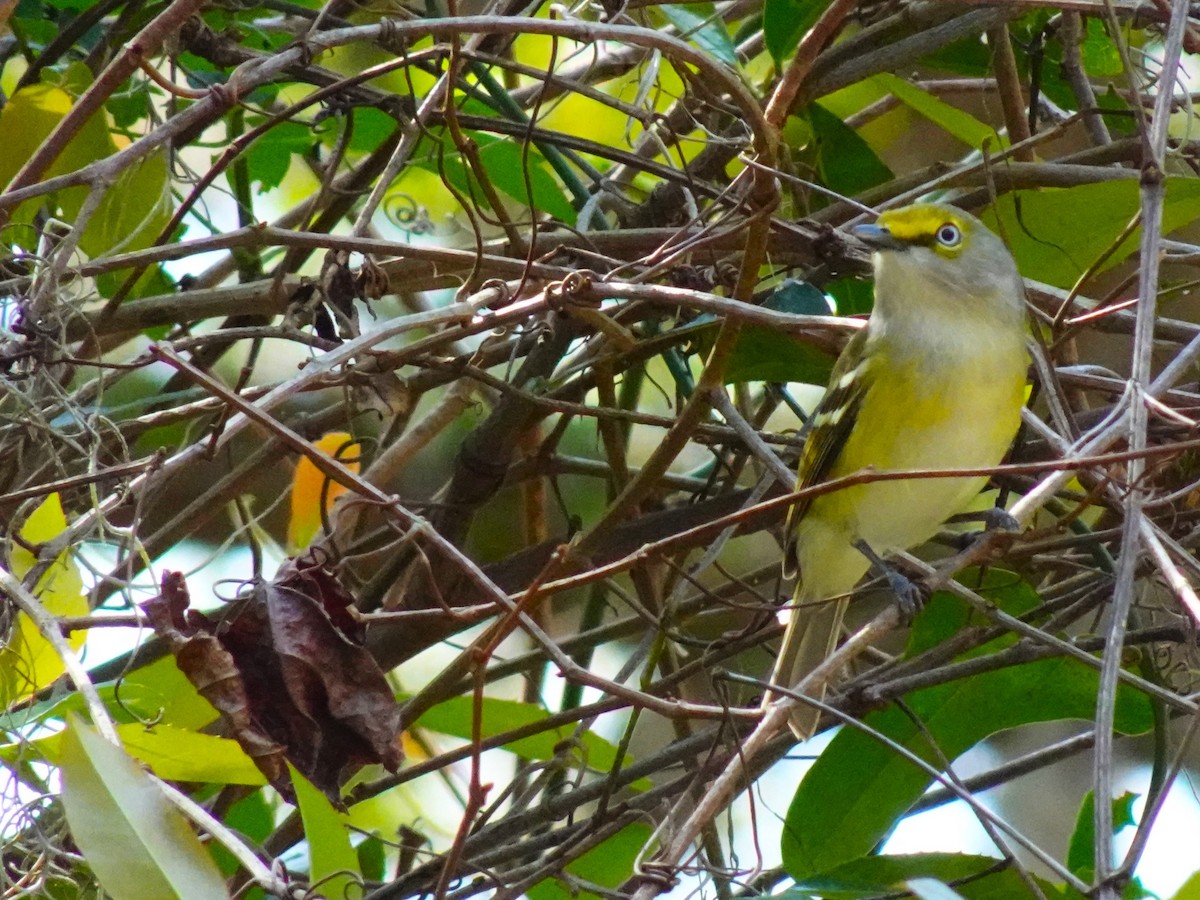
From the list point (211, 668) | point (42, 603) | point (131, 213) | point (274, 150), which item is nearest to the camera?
point (211, 668)

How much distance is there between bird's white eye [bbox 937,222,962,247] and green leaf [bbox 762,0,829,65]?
0.50 metres

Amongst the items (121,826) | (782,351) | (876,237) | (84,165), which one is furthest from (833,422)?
(121,826)

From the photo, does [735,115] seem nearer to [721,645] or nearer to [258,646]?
[721,645]

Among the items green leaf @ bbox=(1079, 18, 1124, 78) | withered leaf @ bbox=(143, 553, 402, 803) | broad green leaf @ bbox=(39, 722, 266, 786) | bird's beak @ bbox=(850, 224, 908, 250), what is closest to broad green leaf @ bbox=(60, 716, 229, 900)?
withered leaf @ bbox=(143, 553, 402, 803)

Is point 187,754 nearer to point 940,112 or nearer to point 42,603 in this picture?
point 42,603

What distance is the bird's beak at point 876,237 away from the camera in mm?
2660

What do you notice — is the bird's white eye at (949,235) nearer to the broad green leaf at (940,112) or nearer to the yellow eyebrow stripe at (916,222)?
the yellow eyebrow stripe at (916,222)

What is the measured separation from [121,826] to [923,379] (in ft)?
6.24

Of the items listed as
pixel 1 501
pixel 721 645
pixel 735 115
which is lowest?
pixel 721 645

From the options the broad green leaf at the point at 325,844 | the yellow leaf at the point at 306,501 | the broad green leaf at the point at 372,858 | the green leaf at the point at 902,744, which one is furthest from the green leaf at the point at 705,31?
the broad green leaf at the point at 372,858

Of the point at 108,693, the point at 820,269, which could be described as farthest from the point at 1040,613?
the point at 108,693

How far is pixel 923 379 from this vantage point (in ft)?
9.24

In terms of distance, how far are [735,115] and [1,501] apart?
1.52m

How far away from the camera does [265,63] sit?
2.15 m
